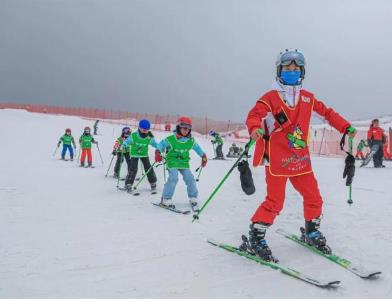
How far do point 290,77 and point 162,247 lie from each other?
8.45 ft

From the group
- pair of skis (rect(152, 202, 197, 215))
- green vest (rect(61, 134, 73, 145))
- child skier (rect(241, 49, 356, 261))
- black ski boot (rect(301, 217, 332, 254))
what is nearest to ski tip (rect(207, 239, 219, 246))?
child skier (rect(241, 49, 356, 261))

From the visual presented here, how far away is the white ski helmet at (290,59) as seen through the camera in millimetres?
4270

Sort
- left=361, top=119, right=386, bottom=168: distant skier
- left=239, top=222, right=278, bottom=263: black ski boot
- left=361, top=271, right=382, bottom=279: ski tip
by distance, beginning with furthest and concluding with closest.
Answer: left=361, top=119, right=386, bottom=168: distant skier, left=239, top=222, right=278, bottom=263: black ski boot, left=361, top=271, right=382, bottom=279: ski tip

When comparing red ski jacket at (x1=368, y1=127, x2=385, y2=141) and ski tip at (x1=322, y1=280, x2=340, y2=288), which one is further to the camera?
red ski jacket at (x1=368, y1=127, x2=385, y2=141)

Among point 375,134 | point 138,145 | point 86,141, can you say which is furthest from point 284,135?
point 86,141

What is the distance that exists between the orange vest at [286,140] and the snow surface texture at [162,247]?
103 cm

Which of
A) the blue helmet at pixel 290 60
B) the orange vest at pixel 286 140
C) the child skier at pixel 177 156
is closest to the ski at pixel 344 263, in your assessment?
the orange vest at pixel 286 140

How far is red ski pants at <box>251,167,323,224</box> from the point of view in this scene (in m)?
4.20

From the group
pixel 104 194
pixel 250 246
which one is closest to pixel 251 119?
pixel 250 246

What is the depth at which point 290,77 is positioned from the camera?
428 centimetres

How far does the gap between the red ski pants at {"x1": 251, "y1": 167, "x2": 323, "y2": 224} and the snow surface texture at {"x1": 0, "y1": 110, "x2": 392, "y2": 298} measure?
50 cm

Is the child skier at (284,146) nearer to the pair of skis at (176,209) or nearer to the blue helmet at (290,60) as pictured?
the blue helmet at (290,60)

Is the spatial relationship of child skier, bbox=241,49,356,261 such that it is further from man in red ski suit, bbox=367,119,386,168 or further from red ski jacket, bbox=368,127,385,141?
red ski jacket, bbox=368,127,385,141

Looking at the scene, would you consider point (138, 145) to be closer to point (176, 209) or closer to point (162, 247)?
point (176, 209)
